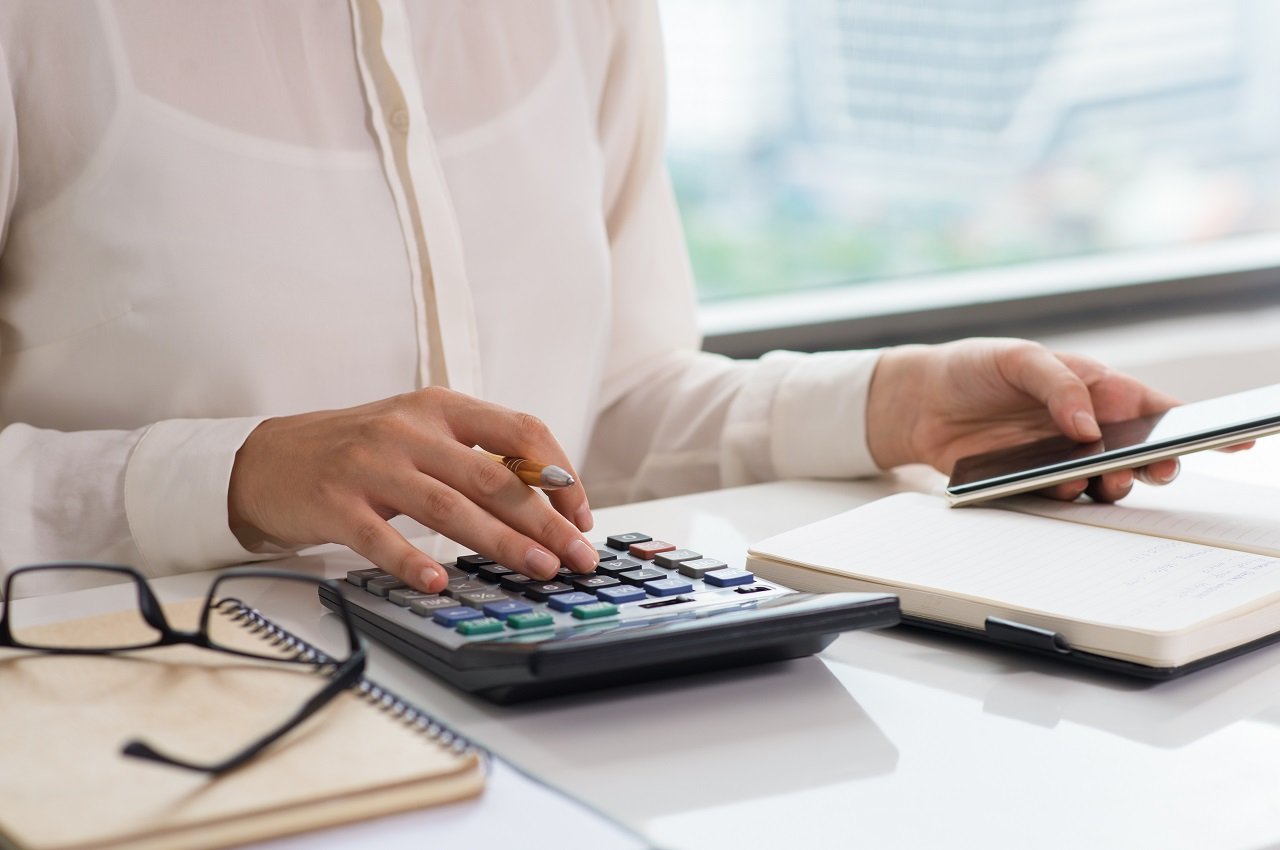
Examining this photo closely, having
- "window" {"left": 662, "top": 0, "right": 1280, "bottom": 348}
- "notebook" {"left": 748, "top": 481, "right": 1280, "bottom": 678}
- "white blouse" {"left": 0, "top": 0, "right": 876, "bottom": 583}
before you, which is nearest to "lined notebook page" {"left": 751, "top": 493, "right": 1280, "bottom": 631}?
"notebook" {"left": 748, "top": 481, "right": 1280, "bottom": 678}

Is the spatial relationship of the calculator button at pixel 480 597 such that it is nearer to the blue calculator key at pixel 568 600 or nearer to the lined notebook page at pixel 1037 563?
the blue calculator key at pixel 568 600

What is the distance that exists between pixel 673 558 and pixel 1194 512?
0.31 metres

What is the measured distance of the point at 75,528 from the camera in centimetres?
73

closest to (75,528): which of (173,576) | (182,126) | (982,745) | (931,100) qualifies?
(173,576)

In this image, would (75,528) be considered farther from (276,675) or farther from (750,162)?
(750,162)

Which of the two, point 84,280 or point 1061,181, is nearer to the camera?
point 84,280

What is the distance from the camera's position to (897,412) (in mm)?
892

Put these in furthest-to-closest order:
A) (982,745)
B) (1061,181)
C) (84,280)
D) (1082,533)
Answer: (1061,181), (84,280), (1082,533), (982,745)

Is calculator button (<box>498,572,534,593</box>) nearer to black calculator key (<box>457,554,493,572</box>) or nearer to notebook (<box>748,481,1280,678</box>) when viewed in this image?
black calculator key (<box>457,554,493,572</box>)

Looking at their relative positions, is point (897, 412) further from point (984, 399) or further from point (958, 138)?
point (958, 138)

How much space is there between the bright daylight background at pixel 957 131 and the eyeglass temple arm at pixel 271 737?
47.0 inches

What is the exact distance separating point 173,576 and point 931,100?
4.40 ft

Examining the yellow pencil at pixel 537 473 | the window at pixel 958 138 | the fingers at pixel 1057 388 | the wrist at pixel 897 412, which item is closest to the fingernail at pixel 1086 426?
the fingers at pixel 1057 388

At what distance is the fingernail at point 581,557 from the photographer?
56 cm
